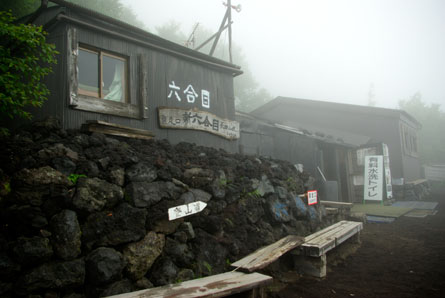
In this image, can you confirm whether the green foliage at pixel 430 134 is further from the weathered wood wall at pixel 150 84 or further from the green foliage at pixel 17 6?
the green foliage at pixel 17 6

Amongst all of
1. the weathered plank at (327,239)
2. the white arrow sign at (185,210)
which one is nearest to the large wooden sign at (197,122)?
the white arrow sign at (185,210)

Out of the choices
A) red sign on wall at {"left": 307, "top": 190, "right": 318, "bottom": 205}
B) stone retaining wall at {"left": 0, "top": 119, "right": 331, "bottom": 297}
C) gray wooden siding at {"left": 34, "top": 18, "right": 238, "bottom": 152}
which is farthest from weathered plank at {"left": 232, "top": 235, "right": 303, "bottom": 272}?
gray wooden siding at {"left": 34, "top": 18, "right": 238, "bottom": 152}

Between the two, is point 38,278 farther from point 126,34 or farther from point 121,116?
point 126,34

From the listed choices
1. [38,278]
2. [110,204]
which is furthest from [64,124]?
[38,278]

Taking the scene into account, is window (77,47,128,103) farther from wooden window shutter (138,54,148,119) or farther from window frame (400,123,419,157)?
window frame (400,123,419,157)

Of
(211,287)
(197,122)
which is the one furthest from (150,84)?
(211,287)

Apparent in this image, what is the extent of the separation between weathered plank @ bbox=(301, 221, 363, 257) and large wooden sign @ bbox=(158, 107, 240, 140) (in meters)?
3.94

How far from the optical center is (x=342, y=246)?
7.54 metres

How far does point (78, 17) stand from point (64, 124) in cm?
255

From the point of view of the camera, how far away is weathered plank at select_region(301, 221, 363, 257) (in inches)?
208

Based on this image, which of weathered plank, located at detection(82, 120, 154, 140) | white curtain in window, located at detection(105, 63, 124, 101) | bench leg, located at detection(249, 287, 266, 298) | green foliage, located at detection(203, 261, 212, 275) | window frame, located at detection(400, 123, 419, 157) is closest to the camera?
bench leg, located at detection(249, 287, 266, 298)

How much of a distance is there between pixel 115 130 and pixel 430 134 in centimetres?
4330

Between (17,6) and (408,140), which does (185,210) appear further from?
(408,140)

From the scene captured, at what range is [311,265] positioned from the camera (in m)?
5.44
